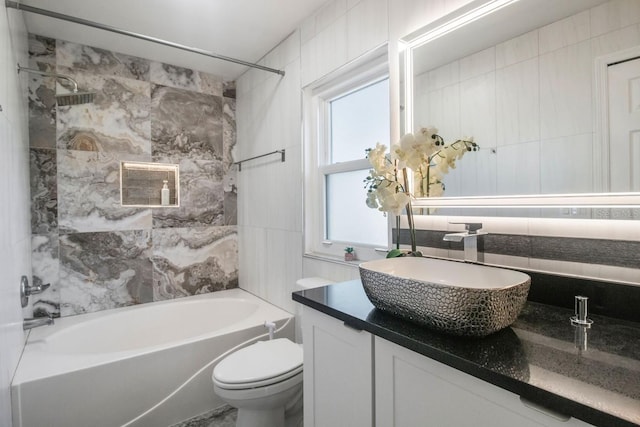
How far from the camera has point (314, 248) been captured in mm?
2273

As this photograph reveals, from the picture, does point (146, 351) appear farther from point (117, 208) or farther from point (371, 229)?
point (371, 229)

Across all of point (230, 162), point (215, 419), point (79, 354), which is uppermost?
point (230, 162)

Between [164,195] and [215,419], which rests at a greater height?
[164,195]

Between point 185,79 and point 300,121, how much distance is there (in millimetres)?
1374

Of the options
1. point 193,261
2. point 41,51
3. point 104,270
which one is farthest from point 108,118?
point 193,261

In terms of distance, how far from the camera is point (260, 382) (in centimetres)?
154

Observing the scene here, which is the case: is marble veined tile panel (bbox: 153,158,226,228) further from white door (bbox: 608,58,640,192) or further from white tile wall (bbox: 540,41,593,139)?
white door (bbox: 608,58,640,192)

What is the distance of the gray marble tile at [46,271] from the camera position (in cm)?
231

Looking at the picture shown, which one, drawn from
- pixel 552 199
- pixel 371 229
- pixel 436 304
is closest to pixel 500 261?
pixel 552 199

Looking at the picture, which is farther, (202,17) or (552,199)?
(202,17)

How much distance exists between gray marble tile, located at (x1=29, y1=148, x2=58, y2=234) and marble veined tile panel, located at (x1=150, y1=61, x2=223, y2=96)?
3.32 feet

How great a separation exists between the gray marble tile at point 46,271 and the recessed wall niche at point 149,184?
0.56 metres

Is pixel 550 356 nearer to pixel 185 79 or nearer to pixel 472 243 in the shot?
pixel 472 243

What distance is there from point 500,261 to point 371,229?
80 cm
